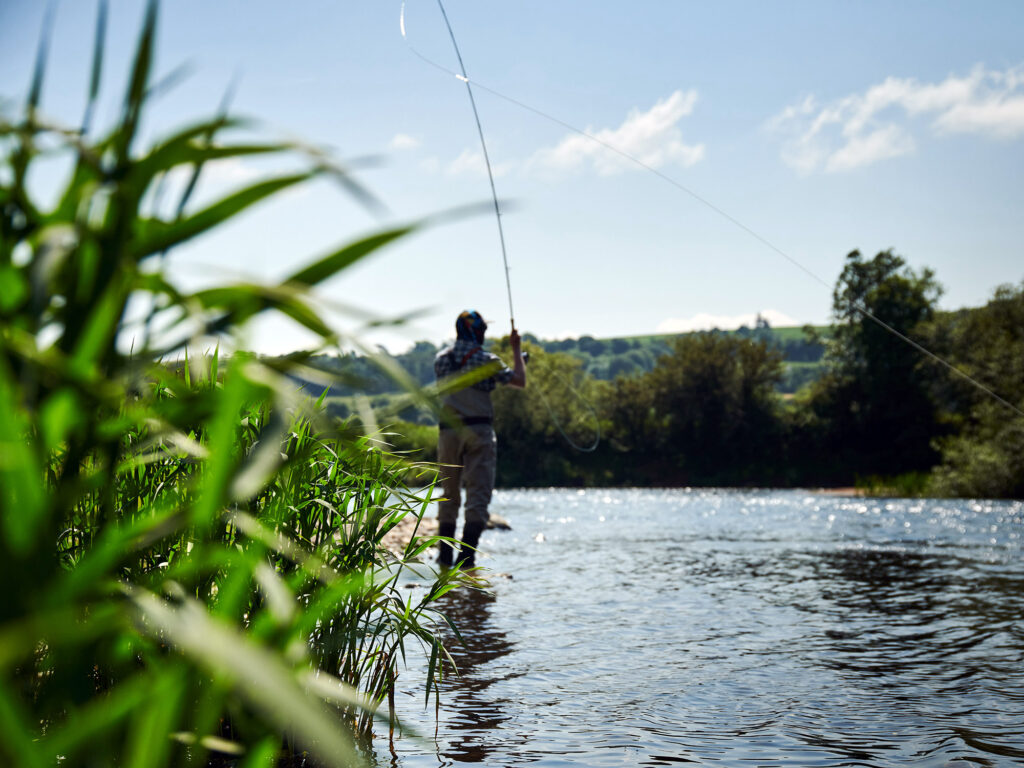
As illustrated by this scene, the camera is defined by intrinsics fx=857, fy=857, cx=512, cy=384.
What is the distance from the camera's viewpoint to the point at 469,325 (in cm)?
875

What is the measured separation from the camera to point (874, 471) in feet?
162

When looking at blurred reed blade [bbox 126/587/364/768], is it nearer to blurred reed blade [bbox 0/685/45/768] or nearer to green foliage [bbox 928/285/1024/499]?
blurred reed blade [bbox 0/685/45/768]

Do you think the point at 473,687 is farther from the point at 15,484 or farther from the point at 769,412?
the point at 769,412

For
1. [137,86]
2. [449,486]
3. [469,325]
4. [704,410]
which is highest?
[704,410]

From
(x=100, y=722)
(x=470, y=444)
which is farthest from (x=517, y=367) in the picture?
(x=100, y=722)

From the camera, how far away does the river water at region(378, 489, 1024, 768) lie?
3240mm

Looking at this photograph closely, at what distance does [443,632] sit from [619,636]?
115 cm

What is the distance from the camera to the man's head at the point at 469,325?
872cm

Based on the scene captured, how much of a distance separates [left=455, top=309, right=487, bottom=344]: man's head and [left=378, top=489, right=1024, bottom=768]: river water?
2.48 metres

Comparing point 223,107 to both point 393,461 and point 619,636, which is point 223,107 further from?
point 619,636

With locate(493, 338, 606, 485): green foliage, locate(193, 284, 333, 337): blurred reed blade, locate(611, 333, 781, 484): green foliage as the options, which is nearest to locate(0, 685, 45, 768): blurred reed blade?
locate(193, 284, 333, 337): blurred reed blade

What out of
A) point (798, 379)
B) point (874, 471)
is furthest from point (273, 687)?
point (798, 379)

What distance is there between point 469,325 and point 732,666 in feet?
16.2

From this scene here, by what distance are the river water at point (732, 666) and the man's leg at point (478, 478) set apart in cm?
81
